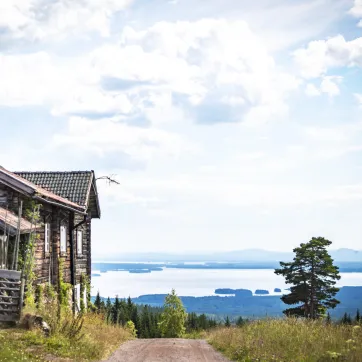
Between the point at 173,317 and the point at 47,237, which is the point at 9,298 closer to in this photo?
the point at 47,237

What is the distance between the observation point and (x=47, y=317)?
816 inches

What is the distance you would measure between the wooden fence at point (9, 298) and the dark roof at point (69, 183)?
43.2ft

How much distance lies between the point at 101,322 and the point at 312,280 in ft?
139

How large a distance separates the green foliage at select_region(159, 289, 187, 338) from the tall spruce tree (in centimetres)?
1868

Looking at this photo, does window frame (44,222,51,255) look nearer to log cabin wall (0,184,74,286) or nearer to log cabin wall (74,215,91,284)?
log cabin wall (0,184,74,286)

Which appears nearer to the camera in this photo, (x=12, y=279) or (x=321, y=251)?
(x=12, y=279)

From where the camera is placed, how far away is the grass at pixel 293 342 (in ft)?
55.6

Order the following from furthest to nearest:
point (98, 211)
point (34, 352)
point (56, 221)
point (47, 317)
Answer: point (98, 211), point (56, 221), point (47, 317), point (34, 352)

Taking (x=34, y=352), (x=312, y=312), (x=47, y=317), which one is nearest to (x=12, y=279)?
(x=47, y=317)

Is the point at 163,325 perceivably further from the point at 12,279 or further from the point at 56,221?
the point at 12,279

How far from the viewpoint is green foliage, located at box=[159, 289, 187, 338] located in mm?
49469

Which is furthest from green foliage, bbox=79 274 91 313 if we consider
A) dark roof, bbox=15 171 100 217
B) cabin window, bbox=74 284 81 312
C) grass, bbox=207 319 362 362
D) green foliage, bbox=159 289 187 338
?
green foliage, bbox=159 289 187 338

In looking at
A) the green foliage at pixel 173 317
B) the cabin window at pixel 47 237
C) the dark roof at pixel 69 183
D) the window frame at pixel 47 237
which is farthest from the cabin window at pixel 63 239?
the green foliage at pixel 173 317

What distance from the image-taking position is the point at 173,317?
49.8m
